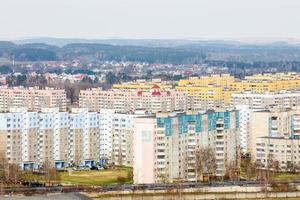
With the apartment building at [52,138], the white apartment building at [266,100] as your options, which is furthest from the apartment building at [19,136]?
the white apartment building at [266,100]

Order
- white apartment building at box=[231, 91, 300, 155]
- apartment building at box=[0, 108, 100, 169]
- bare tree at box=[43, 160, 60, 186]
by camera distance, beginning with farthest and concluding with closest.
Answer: white apartment building at box=[231, 91, 300, 155]
apartment building at box=[0, 108, 100, 169]
bare tree at box=[43, 160, 60, 186]

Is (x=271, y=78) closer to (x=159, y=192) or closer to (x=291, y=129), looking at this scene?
(x=291, y=129)

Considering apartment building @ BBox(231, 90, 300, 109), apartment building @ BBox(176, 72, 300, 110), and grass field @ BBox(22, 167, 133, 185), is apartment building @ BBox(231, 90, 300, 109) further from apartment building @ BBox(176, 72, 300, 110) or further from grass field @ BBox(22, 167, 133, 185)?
grass field @ BBox(22, 167, 133, 185)

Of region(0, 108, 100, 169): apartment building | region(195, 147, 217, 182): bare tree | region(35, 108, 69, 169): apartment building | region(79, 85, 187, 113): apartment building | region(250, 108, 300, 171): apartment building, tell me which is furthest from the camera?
region(79, 85, 187, 113): apartment building

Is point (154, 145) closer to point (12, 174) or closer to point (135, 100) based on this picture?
point (12, 174)

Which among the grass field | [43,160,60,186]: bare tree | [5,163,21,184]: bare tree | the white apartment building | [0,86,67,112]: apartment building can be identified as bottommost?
the grass field

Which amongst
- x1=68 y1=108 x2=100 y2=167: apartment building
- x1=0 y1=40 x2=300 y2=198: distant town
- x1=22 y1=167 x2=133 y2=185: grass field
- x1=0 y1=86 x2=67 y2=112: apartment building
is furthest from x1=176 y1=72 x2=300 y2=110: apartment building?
x1=22 y1=167 x2=133 y2=185: grass field
